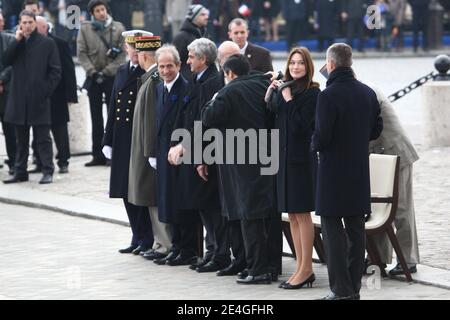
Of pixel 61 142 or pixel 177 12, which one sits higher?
pixel 177 12

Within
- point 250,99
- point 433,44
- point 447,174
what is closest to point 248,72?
point 250,99

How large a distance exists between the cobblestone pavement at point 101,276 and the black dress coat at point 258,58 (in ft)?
7.62

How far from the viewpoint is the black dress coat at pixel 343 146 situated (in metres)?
9.80

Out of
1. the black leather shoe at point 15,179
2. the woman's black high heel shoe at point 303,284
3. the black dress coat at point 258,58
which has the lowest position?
the black leather shoe at point 15,179

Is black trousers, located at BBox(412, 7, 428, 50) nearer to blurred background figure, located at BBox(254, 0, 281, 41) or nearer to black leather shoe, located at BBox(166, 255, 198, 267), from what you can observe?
blurred background figure, located at BBox(254, 0, 281, 41)

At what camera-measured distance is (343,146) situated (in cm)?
985

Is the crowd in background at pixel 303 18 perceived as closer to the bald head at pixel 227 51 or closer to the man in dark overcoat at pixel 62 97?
the man in dark overcoat at pixel 62 97

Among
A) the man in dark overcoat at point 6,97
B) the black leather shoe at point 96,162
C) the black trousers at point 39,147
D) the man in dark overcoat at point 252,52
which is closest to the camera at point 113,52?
the man in dark overcoat at point 6,97

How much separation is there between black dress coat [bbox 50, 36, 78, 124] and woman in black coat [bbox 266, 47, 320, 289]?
6752 millimetres

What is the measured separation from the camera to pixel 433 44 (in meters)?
36.8

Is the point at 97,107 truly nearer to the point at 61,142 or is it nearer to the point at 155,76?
the point at 61,142

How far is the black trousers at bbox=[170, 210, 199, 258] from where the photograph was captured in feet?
38.9

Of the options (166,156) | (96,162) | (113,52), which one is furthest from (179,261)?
(96,162)

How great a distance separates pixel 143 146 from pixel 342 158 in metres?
2.70
